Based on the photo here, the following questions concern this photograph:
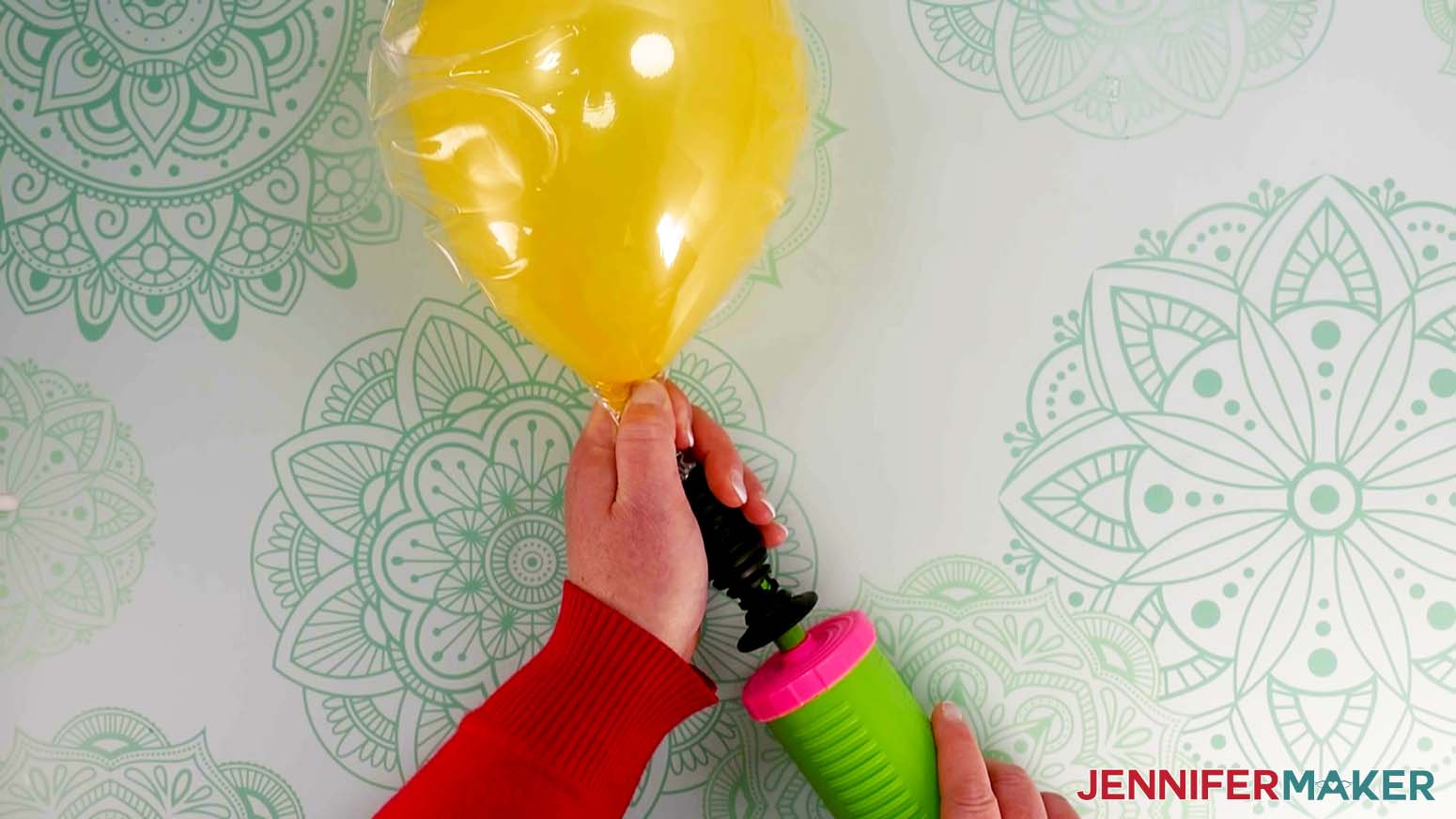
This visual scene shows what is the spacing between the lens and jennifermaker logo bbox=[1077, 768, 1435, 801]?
0.95 m

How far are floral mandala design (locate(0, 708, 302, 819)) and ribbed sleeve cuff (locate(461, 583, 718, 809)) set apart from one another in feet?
0.95

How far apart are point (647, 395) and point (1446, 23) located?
0.80m

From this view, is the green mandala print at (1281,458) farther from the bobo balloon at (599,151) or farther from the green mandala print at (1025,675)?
the bobo balloon at (599,151)

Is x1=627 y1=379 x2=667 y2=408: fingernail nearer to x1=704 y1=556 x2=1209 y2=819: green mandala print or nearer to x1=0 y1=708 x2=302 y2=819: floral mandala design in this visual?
x1=704 y1=556 x2=1209 y2=819: green mandala print

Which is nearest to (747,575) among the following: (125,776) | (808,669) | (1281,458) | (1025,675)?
(808,669)

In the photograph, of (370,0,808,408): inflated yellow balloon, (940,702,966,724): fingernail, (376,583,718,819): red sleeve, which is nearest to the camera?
(370,0,808,408): inflated yellow balloon

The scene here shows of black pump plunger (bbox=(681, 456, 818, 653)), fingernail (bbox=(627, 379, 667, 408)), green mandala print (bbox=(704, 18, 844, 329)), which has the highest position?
green mandala print (bbox=(704, 18, 844, 329))

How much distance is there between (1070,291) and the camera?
0.94m

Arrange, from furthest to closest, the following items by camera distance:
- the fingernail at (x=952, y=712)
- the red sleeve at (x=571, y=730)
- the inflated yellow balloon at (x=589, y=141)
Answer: the fingernail at (x=952, y=712) → the red sleeve at (x=571, y=730) → the inflated yellow balloon at (x=589, y=141)

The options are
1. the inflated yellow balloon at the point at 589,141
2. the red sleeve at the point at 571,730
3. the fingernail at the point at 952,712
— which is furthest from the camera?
the fingernail at the point at 952,712

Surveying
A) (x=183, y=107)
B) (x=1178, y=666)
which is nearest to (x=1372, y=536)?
(x=1178, y=666)

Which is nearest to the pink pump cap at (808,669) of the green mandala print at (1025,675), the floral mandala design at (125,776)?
the green mandala print at (1025,675)

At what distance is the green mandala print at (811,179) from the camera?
3.11 ft

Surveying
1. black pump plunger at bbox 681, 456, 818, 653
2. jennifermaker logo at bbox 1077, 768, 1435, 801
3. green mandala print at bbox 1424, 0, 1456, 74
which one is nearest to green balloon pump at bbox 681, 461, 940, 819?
black pump plunger at bbox 681, 456, 818, 653
